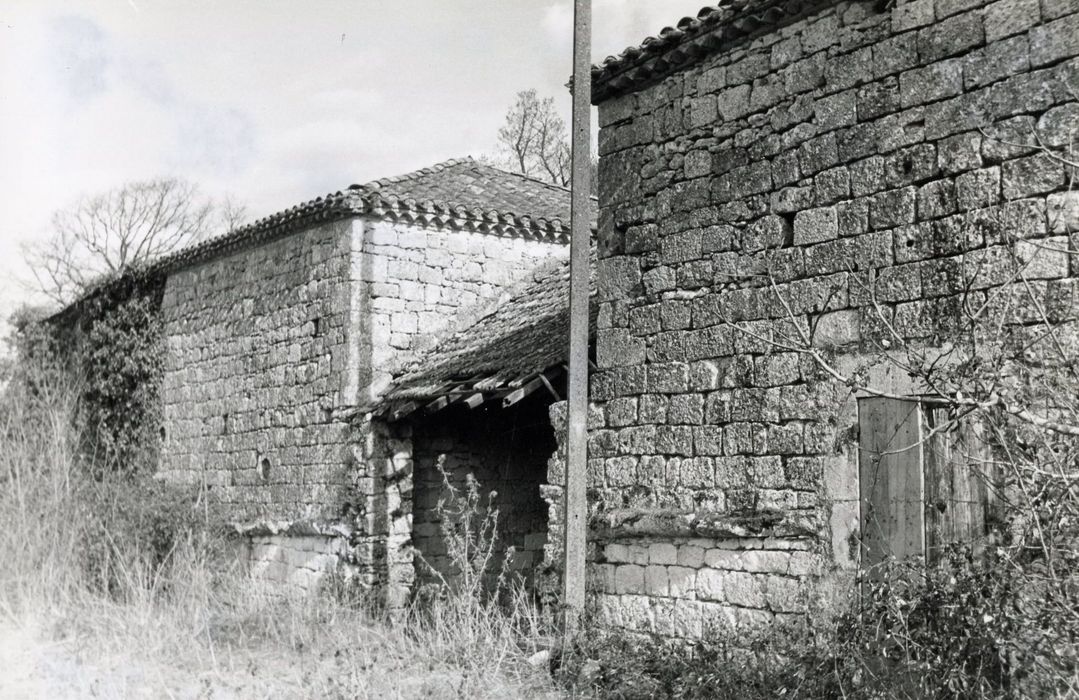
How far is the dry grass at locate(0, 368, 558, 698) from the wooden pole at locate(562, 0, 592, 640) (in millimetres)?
542

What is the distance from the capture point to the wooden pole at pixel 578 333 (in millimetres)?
7277

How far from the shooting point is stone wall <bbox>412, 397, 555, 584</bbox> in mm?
11516

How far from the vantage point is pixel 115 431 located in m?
15.2

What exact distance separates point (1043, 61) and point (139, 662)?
7.19 metres

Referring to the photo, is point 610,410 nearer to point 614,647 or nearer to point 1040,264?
point 614,647

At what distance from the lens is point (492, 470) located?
1174 cm

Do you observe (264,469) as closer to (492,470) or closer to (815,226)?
(492,470)

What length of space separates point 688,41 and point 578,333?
2253 mm

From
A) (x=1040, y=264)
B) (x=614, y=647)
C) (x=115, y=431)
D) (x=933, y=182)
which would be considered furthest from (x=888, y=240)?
(x=115, y=431)

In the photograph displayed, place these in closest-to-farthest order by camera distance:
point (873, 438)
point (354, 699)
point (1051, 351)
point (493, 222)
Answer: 1. point (1051, 351)
2. point (354, 699)
3. point (873, 438)
4. point (493, 222)

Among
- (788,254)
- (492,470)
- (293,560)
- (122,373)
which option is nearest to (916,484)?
(788,254)

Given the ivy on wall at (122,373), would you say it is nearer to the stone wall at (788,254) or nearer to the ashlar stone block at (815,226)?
the stone wall at (788,254)

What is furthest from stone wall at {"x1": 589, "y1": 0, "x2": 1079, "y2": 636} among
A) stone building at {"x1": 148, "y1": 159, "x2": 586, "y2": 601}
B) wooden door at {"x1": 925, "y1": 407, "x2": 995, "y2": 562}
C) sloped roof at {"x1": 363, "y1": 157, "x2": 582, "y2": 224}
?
sloped roof at {"x1": 363, "y1": 157, "x2": 582, "y2": 224}

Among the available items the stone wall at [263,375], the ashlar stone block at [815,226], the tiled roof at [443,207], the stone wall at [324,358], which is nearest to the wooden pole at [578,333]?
the ashlar stone block at [815,226]
